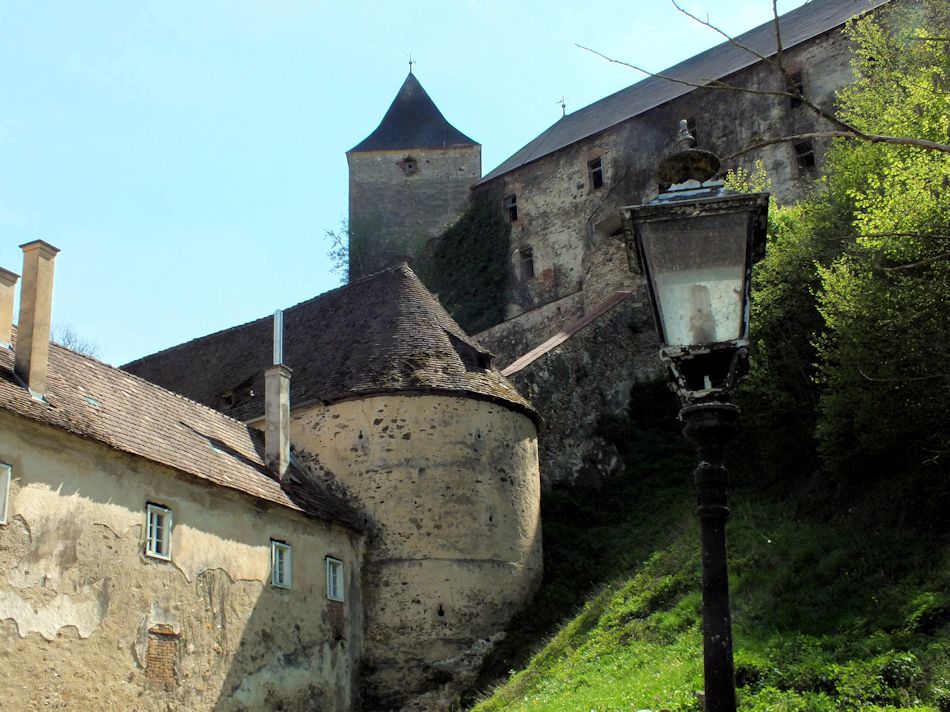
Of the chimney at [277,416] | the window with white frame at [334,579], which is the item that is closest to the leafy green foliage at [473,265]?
the chimney at [277,416]

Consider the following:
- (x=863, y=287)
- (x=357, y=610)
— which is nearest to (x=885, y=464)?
(x=863, y=287)

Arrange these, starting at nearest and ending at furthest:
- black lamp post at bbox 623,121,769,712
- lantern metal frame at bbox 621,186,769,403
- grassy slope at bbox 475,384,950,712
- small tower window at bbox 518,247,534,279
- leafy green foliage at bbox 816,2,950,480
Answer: black lamp post at bbox 623,121,769,712 → lantern metal frame at bbox 621,186,769,403 → grassy slope at bbox 475,384,950,712 → leafy green foliage at bbox 816,2,950,480 → small tower window at bbox 518,247,534,279

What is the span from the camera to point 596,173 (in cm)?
4359

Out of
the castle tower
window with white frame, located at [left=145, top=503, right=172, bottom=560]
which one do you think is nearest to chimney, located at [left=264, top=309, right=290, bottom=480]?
window with white frame, located at [left=145, top=503, right=172, bottom=560]

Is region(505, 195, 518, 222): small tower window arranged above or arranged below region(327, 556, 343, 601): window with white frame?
above

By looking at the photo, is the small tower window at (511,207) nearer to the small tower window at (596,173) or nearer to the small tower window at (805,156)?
the small tower window at (596,173)

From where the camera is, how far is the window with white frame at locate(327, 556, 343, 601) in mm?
20875

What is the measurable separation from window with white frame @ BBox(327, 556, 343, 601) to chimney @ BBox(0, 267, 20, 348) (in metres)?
7.44

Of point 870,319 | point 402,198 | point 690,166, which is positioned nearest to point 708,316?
point 690,166

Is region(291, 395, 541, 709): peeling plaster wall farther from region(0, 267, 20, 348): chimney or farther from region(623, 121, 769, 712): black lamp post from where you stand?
region(623, 121, 769, 712): black lamp post

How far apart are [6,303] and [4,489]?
370 cm

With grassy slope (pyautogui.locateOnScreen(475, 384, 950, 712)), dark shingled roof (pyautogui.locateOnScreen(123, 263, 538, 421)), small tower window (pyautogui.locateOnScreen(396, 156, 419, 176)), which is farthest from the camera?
small tower window (pyautogui.locateOnScreen(396, 156, 419, 176))

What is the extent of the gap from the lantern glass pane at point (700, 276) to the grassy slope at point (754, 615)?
911 cm

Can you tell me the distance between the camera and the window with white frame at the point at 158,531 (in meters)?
17.0
